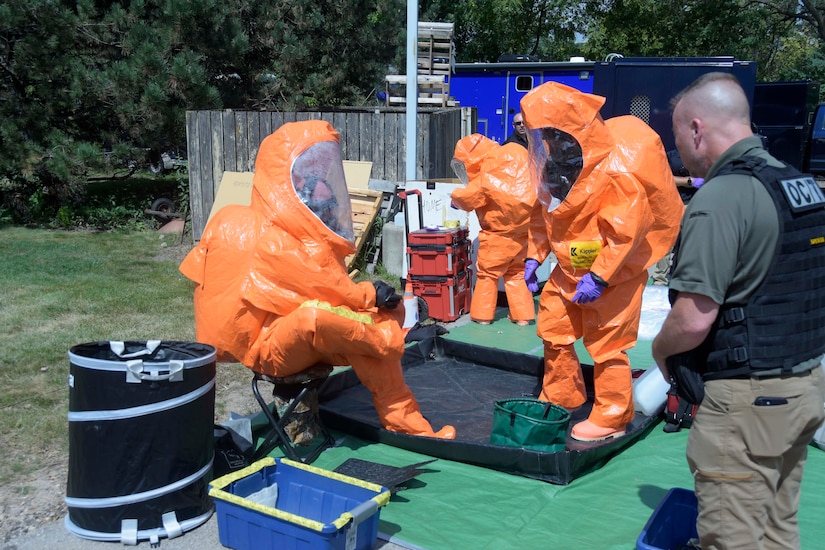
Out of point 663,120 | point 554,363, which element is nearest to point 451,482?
point 554,363

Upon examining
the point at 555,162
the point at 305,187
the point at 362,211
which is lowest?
the point at 362,211

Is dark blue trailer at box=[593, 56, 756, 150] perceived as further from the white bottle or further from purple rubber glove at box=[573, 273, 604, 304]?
purple rubber glove at box=[573, 273, 604, 304]

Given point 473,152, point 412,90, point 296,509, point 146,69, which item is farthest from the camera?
point 146,69

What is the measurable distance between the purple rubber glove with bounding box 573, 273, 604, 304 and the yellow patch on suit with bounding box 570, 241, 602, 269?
0.44 feet

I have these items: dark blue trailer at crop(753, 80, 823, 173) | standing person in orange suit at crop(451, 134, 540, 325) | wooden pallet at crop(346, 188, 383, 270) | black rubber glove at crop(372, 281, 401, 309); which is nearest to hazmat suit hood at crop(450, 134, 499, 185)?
standing person in orange suit at crop(451, 134, 540, 325)

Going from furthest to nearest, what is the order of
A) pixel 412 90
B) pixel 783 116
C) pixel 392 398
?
pixel 783 116 → pixel 412 90 → pixel 392 398

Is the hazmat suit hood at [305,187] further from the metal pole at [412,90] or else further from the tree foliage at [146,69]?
the tree foliage at [146,69]

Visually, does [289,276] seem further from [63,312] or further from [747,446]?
[63,312]

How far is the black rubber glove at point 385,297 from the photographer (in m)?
3.91

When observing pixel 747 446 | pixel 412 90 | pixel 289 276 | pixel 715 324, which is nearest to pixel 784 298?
pixel 715 324

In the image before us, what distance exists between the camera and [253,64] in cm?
1456

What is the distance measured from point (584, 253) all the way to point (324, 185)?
4.97 feet

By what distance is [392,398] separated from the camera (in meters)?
4.17

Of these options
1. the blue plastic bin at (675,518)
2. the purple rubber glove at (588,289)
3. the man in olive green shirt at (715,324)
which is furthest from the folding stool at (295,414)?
the man in olive green shirt at (715,324)
